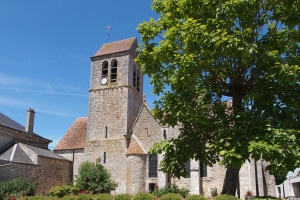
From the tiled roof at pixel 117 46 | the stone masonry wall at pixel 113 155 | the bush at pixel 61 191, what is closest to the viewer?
the bush at pixel 61 191

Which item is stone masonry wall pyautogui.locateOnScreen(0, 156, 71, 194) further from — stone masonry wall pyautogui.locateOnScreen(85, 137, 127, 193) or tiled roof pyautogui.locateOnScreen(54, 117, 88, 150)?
stone masonry wall pyautogui.locateOnScreen(85, 137, 127, 193)

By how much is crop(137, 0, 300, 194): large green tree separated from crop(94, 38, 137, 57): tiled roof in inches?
763

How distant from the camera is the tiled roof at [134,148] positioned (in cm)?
2422

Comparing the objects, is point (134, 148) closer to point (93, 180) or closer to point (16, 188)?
point (93, 180)

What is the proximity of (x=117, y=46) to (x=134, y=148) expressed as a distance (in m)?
11.3

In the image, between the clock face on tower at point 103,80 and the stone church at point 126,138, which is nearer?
the stone church at point 126,138

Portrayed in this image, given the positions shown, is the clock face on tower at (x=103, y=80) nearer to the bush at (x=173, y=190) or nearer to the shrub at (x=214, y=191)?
the bush at (x=173, y=190)

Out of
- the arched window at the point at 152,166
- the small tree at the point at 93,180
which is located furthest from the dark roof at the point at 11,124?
the arched window at the point at 152,166

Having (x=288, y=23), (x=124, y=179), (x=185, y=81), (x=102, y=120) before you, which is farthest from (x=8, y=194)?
(x=288, y=23)

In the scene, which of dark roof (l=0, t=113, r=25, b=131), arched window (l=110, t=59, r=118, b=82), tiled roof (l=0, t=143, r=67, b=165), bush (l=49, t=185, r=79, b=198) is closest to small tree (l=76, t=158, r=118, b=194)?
bush (l=49, t=185, r=79, b=198)

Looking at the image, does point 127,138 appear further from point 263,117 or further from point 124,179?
point 263,117

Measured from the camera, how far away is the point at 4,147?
76.8 feet

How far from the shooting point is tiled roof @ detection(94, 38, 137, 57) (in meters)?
29.4

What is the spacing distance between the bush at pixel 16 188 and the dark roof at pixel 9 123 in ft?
20.1
